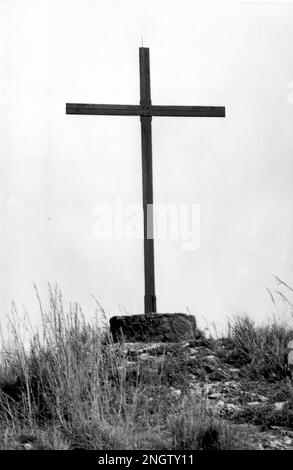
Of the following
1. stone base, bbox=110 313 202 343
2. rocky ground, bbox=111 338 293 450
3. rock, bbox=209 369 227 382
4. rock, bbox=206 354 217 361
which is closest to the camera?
rocky ground, bbox=111 338 293 450

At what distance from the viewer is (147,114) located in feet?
27.5

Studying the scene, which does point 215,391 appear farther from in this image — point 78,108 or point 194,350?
point 78,108

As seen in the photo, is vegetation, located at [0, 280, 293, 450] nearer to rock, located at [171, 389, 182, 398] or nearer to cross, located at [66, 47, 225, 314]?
rock, located at [171, 389, 182, 398]

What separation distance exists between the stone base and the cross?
59cm

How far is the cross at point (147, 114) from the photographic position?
8.12 meters

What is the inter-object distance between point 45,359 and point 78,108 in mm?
3780

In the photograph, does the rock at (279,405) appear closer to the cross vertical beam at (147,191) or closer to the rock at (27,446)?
the rock at (27,446)

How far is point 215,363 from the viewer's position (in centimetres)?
674

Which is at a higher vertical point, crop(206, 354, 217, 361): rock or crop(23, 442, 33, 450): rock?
crop(206, 354, 217, 361): rock

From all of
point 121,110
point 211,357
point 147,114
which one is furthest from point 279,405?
point 121,110

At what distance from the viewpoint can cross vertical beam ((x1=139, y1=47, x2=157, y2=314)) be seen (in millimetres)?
8086

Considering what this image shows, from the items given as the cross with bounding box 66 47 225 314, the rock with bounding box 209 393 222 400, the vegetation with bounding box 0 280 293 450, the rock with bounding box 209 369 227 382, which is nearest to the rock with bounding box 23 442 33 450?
the vegetation with bounding box 0 280 293 450
